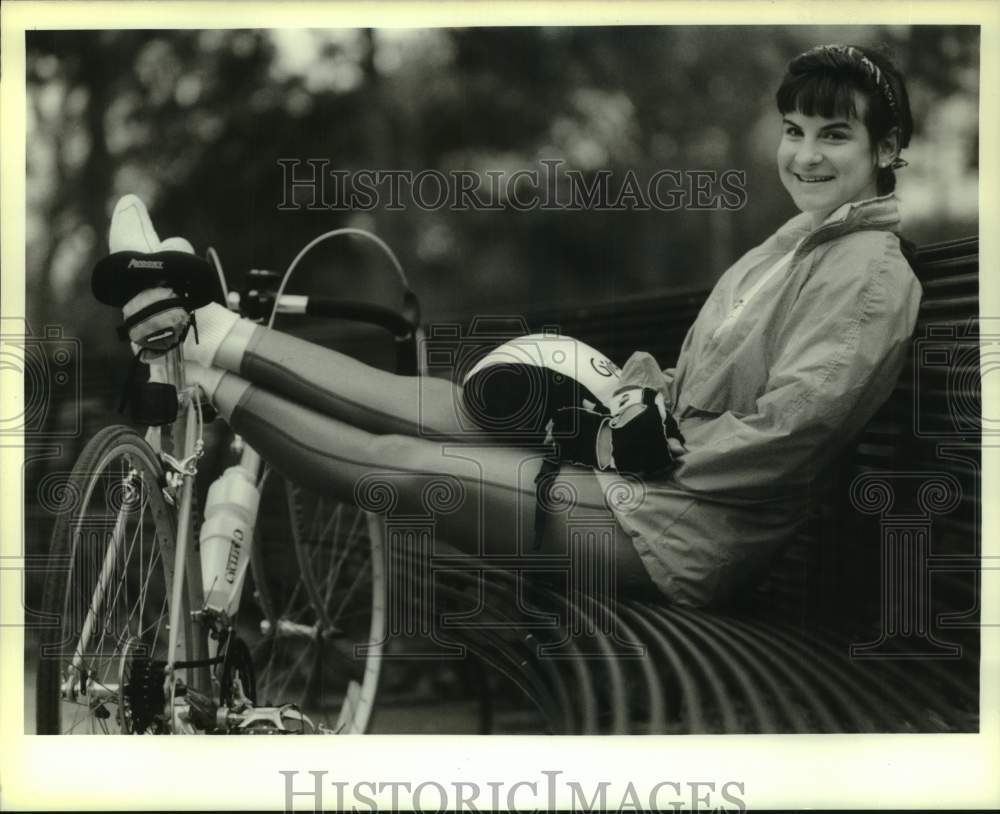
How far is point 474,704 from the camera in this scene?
4117 mm

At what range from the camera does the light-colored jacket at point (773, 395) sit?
3895mm

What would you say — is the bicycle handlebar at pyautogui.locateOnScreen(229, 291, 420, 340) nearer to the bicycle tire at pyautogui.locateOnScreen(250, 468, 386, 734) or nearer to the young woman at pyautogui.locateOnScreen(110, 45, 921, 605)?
the young woman at pyautogui.locateOnScreen(110, 45, 921, 605)

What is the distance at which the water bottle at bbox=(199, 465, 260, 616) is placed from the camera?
4.09 m

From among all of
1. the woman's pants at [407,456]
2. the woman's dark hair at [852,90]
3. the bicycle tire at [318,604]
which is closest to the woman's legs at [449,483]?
the woman's pants at [407,456]

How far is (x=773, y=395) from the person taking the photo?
3891 mm

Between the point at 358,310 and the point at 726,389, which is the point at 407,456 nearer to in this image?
the point at 358,310

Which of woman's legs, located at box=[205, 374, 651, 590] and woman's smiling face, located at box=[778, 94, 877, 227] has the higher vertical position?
woman's smiling face, located at box=[778, 94, 877, 227]

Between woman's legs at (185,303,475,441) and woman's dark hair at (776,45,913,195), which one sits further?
woman's legs at (185,303,475,441)

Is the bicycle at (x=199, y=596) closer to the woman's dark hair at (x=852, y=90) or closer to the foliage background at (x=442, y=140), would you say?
the foliage background at (x=442, y=140)

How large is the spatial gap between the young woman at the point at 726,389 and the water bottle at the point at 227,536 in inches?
11.4

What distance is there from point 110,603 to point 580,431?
1.54 meters

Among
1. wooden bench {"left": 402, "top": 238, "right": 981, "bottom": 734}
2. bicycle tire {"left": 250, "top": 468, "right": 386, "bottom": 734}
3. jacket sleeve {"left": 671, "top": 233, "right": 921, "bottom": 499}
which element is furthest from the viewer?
bicycle tire {"left": 250, "top": 468, "right": 386, "bottom": 734}

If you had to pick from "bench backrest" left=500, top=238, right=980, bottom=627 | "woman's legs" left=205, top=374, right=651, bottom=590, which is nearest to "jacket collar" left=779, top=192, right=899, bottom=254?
"bench backrest" left=500, top=238, right=980, bottom=627

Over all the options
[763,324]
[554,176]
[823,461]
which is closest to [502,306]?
[554,176]
